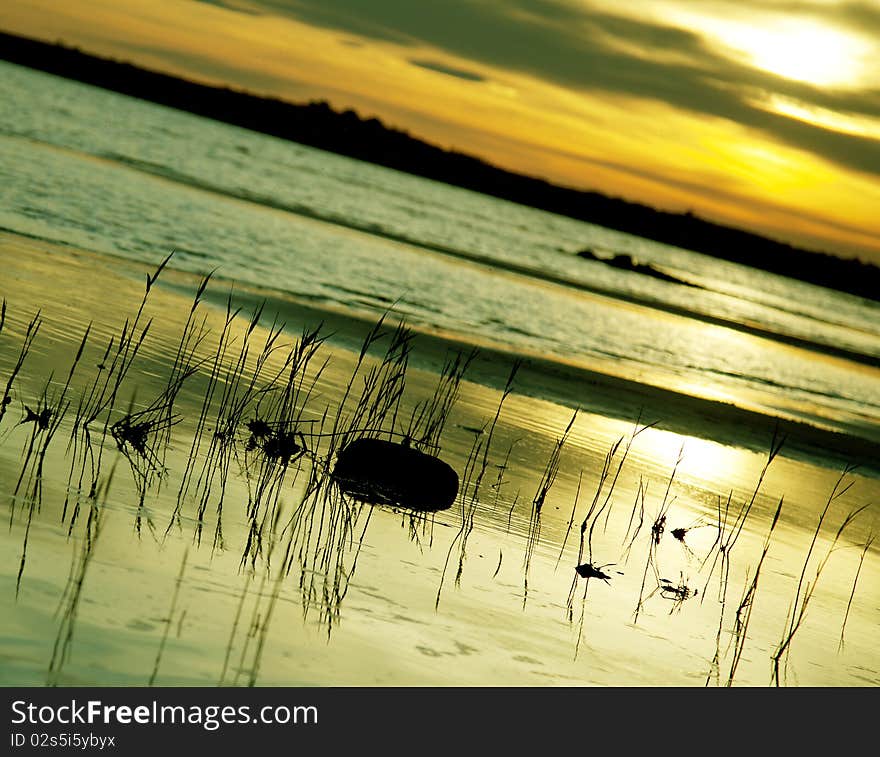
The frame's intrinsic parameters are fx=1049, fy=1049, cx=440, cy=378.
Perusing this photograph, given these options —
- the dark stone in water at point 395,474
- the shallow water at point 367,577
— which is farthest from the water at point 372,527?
the dark stone in water at point 395,474

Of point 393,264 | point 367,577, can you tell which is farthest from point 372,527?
point 393,264

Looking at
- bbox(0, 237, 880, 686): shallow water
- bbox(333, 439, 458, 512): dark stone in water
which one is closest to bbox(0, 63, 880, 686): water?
bbox(0, 237, 880, 686): shallow water

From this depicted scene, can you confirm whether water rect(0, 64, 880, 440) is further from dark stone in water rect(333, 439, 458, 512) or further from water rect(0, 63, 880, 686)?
dark stone in water rect(333, 439, 458, 512)

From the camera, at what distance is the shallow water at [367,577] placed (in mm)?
4371

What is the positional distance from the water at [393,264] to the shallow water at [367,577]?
31.5ft

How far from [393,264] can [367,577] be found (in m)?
23.5

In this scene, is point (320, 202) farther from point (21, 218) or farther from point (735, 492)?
point (735, 492)

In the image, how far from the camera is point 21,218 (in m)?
17.5

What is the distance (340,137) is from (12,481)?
120784 mm

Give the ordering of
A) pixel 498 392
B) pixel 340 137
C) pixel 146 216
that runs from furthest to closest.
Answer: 1. pixel 340 137
2. pixel 146 216
3. pixel 498 392

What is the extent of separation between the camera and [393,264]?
2869 centimetres

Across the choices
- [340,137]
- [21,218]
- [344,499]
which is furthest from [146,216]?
[340,137]

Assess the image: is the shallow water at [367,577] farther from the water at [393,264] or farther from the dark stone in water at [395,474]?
the water at [393,264]

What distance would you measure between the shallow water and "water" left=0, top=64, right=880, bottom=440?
9.60m
